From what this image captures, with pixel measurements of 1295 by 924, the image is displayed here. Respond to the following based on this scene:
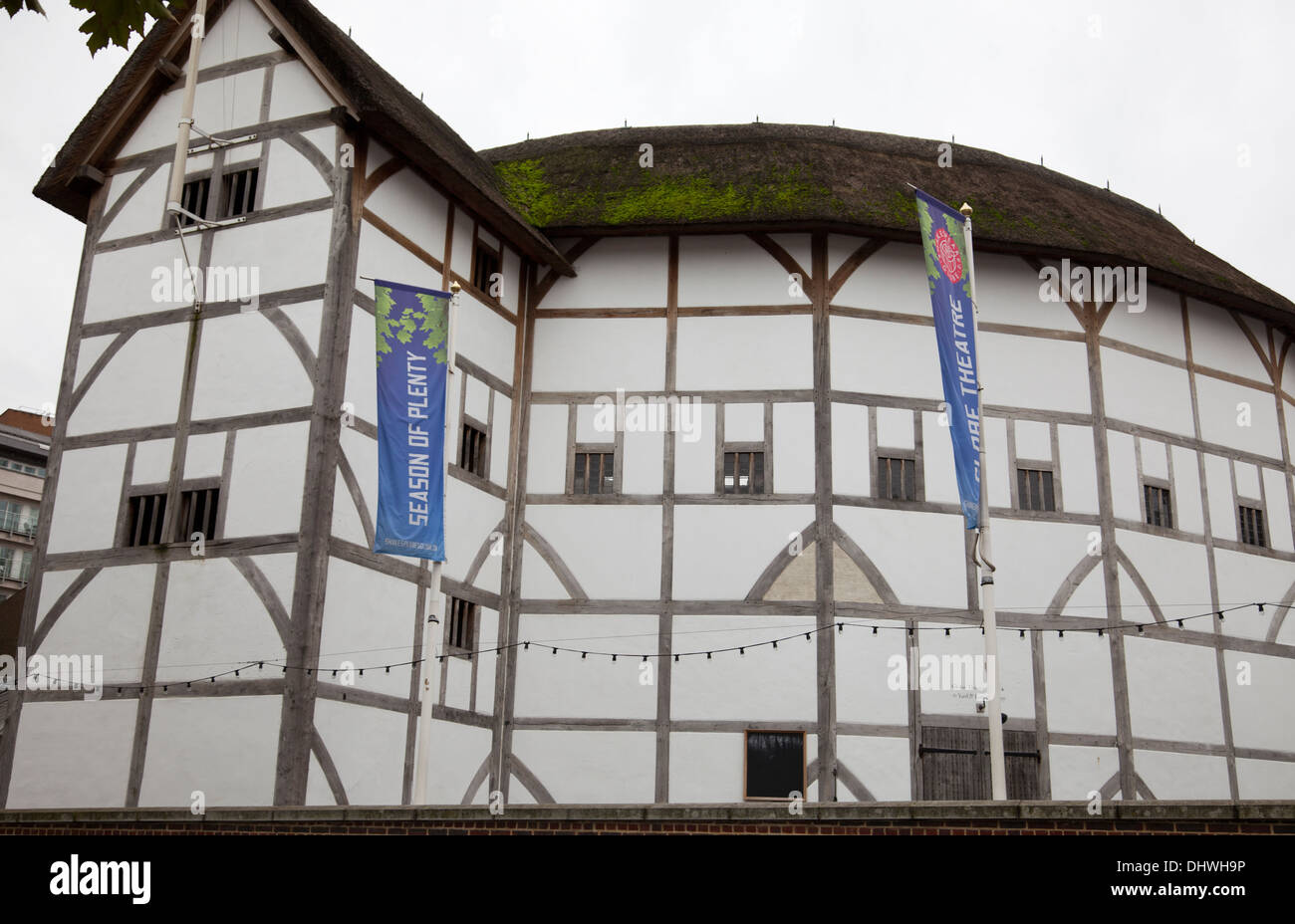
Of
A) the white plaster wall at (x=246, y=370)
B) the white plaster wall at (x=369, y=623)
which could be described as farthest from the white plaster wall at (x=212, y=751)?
the white plaster wall at (x=246, y=370)

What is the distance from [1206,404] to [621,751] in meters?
Result: 11.9

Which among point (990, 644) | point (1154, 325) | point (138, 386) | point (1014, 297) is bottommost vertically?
point (990, 644)

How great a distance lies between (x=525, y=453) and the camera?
832 inches

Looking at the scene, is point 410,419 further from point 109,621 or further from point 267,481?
point 109,621

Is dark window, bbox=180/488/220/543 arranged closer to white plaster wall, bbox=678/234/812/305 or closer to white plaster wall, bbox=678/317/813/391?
white plaster wall, bbox=678/317/813/391

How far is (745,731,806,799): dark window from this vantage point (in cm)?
1891

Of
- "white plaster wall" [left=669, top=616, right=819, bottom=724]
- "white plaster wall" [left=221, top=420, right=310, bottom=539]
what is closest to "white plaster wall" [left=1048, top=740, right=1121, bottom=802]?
"white plaster wall" [left=669, top=616, right=819, bottom=724]

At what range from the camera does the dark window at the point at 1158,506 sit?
21.2 m

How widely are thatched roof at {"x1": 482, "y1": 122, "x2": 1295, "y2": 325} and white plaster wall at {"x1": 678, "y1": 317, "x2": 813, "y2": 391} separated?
1595 mm

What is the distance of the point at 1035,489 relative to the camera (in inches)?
814

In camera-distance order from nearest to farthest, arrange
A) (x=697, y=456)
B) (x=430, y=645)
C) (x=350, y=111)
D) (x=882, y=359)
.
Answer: (x=430, y=645) → (x=350, y=111) → (x=697, y=456) → (x=882, y=359)

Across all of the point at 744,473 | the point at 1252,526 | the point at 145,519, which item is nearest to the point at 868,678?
the point at 744,473

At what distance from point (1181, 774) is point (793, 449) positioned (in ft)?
25.8

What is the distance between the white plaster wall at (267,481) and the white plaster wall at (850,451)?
26.7ft
